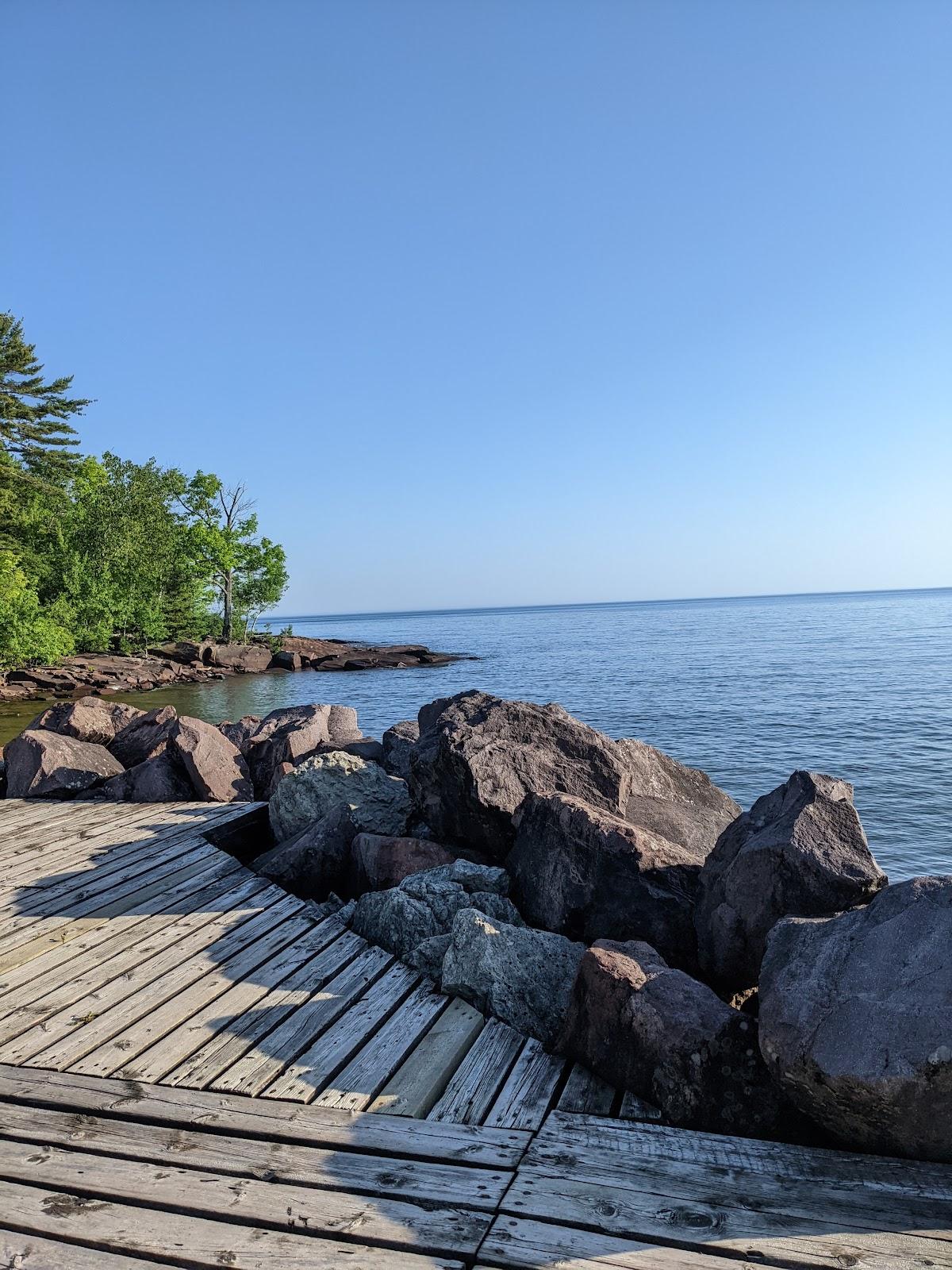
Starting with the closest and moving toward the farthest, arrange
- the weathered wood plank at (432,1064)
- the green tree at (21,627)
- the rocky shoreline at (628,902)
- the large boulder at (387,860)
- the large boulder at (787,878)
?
the rocky shoreline at (628,902) → the weathered wood plank at (432,1064) → the large boulder at (787,878) → the large boulder at (387,860) → the green tree at (21,627)

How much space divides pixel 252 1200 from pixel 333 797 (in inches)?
185

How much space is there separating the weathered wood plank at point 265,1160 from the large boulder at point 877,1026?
1.22 m

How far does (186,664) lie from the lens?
1802 inches

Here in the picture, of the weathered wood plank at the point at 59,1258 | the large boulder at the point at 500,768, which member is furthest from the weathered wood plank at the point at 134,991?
the large boulder at the point at 500,768

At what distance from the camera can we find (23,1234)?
2.67 metres

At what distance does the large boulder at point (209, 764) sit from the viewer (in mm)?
8773

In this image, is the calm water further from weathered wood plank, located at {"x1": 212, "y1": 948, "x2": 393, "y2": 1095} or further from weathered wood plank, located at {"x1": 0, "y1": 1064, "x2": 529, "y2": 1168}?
weathered wood plank, located at {"x1": 0, "y1": 1064, "x2": 529, "y2": 1168}

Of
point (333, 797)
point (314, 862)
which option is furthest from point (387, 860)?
point (333, 797)

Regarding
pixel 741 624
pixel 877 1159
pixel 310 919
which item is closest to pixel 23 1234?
pixel 310 919

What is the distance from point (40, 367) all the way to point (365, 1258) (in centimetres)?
5132

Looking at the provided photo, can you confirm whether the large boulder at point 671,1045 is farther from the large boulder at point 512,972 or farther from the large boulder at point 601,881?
the large boulder at point 601,881

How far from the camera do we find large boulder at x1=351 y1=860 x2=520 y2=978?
4.89 m

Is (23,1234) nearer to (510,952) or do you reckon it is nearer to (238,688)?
(510,952)

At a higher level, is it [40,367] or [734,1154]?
[40,367]
